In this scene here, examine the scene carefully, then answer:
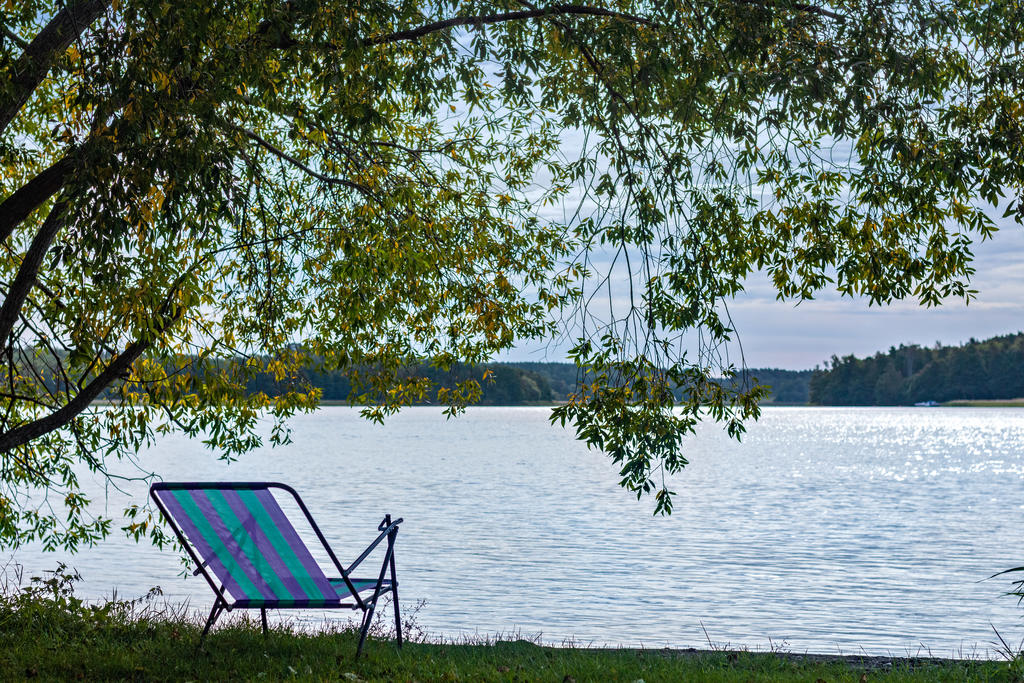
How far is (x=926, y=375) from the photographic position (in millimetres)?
109312

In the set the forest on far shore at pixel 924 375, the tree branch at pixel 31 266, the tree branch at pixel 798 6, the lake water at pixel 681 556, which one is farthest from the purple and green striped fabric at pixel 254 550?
the forest on far shore at pixel 924 375

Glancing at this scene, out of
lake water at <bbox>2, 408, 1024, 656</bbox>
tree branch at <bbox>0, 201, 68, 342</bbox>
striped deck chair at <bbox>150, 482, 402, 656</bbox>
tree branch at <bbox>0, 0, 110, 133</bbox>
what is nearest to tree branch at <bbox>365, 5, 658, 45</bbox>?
tree branch at <bbox>0, 0, 110, 133</bbox>

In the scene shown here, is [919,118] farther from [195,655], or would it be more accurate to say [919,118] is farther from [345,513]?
[345,513]

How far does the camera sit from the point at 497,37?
638cm

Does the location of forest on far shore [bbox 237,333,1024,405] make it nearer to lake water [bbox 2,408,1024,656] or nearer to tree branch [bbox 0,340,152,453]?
lake water [bbox 2,408,1024,656]

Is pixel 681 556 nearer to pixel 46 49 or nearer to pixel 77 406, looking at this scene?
pixel 77 406

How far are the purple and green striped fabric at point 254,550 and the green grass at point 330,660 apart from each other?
1.05ft

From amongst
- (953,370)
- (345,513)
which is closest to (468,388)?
(345,513)

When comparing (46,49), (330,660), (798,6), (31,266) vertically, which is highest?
(798,6)

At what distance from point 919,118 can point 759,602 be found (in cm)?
665

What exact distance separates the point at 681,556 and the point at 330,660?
9746mm

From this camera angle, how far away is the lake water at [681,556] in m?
9.53

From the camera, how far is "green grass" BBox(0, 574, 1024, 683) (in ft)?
15.8

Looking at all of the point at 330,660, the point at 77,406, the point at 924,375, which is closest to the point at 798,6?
the point at 330,660
